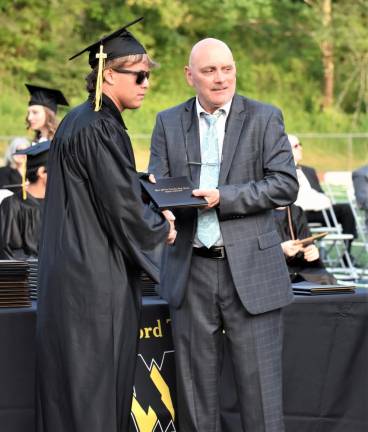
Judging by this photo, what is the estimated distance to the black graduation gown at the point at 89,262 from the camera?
4359 millimetres

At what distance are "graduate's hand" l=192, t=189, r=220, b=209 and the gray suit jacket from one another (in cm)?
2

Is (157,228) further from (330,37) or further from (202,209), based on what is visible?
(330,37)

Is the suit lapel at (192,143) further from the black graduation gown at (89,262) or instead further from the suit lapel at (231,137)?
the black graduation gown at (89,262)

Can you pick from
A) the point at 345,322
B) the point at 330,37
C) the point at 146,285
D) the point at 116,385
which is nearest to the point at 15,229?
the point at 146,285

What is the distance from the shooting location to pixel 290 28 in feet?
106

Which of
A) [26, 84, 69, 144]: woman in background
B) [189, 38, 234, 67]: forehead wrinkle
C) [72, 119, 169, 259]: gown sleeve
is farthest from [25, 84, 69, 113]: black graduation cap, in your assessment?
[72, 119, 169, 259]: gown sleeve

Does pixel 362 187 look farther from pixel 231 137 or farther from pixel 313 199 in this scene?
pixel 231 137

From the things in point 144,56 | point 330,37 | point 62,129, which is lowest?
point 330,37

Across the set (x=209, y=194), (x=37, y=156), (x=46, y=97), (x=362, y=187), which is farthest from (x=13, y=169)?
(x=209, y=194)

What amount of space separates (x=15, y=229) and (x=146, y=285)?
2491 millimetres

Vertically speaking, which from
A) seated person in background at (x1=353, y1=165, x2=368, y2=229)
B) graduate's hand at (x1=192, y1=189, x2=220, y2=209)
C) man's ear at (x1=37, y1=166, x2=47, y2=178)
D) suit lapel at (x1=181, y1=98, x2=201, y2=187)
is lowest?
seated person in background at (x1=353, y1=165, x2=368, y2=229)

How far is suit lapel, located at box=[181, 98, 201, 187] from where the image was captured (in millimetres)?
4895

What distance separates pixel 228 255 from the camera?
4.77m

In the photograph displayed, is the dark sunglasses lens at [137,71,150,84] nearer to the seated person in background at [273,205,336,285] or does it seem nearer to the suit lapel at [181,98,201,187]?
the suit lapel at [181,98,201,187]
